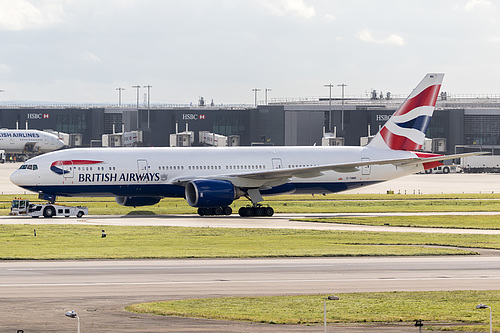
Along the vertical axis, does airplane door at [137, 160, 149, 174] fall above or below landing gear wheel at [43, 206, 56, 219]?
above

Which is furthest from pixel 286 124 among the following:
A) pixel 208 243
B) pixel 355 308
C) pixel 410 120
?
pixel 355 308

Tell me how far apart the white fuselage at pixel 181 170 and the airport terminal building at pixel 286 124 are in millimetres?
82380

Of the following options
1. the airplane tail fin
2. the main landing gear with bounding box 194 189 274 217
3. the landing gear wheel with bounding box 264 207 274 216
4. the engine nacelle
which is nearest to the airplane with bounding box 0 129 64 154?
the engine nacelle

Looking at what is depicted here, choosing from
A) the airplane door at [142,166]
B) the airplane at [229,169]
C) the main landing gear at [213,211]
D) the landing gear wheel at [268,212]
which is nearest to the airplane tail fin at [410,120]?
the airplane at [229,169]

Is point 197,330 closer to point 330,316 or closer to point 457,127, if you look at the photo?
point 330,316

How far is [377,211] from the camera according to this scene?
226ft

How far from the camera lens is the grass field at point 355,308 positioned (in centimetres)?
2444

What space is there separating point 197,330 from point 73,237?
→ 2609 cm

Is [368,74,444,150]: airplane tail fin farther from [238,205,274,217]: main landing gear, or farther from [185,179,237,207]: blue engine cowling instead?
[185,179,237,207]: blue engine cowling

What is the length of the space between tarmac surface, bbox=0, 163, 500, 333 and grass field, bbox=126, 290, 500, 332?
753 millimetres

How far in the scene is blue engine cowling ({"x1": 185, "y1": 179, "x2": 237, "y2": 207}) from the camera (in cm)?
6094

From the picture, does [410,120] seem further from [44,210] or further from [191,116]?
A: [191,116]

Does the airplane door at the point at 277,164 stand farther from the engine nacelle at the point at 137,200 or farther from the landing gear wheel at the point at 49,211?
the landing gear wheel at the point at 49,211

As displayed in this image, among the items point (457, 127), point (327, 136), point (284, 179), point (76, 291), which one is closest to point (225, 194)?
point (284, 179)
